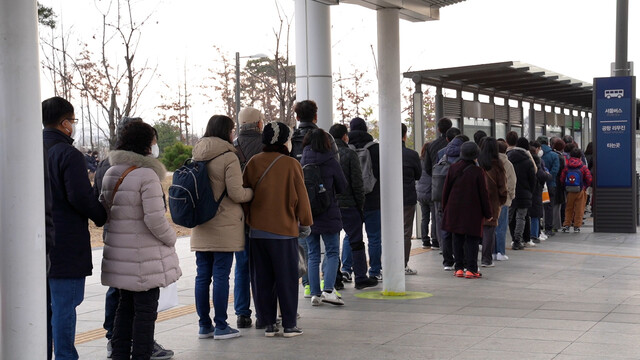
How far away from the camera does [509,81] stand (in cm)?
1767

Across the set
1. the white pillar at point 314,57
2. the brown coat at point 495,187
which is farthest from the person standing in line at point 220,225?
the brown coat at point 495,187

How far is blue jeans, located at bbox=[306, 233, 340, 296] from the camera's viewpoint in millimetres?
8422

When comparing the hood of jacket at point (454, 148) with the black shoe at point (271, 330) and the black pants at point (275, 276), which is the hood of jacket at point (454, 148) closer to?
the black pants at point (275, 276)

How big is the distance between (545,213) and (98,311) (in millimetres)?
9573

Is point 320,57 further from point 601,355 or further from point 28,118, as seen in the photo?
point 28,118

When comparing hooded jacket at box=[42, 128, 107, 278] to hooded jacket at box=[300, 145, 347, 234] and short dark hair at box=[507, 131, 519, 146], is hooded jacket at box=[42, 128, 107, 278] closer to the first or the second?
hooded jacket at box=[300, 145, 347, 234]

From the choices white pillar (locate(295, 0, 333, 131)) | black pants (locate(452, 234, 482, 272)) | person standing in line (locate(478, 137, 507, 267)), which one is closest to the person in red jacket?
person standing in line (locate(478, 137, 507, 267))

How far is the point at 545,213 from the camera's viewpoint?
52.1ft

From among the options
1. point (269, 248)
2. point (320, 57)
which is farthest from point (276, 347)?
point (320, 57)

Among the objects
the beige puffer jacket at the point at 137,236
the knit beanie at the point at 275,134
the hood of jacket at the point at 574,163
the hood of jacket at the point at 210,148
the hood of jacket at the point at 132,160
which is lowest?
the beige puffer jacket at the point at 137,236

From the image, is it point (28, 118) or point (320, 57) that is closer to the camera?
point (28, 118)

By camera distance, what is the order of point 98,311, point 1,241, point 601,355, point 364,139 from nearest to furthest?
point 1,241 < point 601,355 < point 98,311 < point 364,139

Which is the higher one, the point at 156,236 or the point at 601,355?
the point at 156,236

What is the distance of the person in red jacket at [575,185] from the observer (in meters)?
16.1
